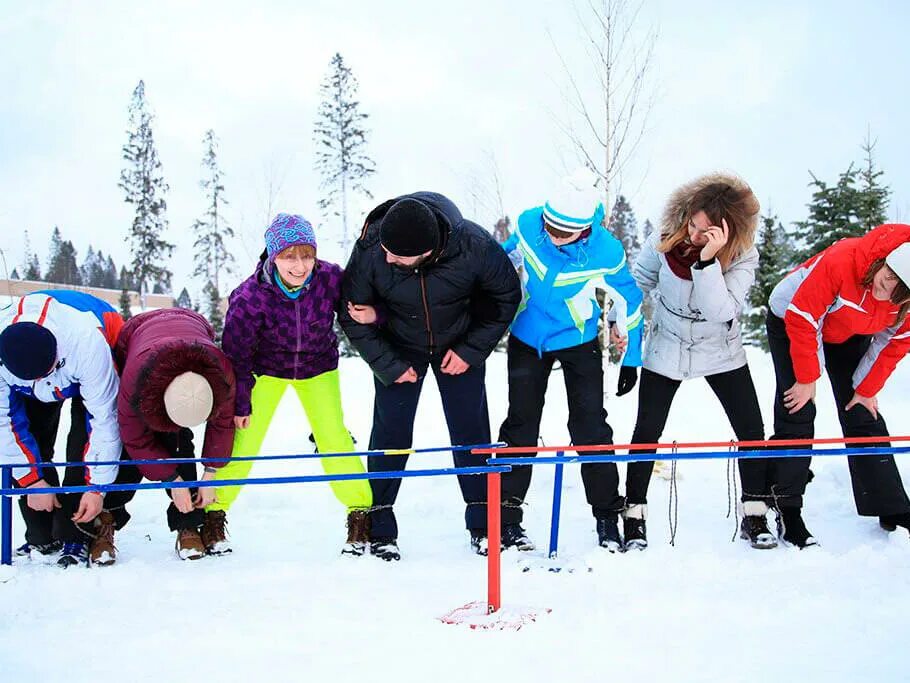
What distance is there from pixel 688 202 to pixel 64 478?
12.9ft

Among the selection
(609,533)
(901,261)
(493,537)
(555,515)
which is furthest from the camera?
(609,533)

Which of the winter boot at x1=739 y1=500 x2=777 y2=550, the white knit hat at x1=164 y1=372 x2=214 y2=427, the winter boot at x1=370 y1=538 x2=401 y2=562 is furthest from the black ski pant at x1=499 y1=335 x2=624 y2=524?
the white knit hat at x1=164 y1=372 x2=214 y2=427

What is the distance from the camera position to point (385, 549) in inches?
159

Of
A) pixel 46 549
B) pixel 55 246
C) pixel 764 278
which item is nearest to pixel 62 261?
pixel 55 246

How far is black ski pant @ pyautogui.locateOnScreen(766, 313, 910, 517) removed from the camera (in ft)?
13.4

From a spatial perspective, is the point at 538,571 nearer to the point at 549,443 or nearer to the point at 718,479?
the point at 718,479

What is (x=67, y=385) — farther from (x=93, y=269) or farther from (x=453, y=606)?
(x=93, y=269)

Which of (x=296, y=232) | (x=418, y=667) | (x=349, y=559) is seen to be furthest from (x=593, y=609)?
(x=296, y=232)

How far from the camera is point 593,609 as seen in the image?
10.5 feet

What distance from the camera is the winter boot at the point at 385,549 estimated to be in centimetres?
400

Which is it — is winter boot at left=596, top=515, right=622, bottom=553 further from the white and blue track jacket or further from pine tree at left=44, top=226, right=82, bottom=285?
pine tree at left=44, top=226, right=82, bottom=285

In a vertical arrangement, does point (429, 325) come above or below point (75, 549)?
above

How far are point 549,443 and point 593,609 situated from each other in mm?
4169

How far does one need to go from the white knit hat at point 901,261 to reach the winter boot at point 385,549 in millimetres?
3094
